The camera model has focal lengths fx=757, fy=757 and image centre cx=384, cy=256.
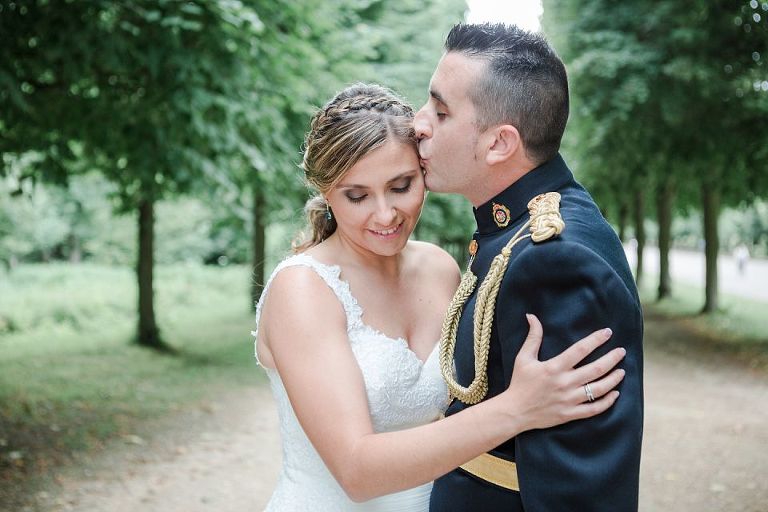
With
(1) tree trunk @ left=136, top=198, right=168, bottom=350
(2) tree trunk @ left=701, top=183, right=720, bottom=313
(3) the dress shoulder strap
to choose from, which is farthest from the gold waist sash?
(2) tree trunk @ left=701, top=183, right=720, bottom=313

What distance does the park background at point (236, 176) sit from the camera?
664 cm

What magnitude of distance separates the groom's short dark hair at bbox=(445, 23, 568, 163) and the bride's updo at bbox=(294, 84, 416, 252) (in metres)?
0.37

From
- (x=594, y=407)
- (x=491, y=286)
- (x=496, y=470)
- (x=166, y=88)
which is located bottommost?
(x=496, y=470)

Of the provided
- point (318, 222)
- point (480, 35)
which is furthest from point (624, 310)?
point (318, 222)

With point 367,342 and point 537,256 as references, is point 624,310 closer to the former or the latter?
point 537,256

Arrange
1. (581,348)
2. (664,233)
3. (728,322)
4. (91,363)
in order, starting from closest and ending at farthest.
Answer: (581,348)
(91,363)
(728,322)
(664,233)

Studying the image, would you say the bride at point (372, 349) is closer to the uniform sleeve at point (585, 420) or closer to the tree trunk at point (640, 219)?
the uniform sleeve at point (585, 420)

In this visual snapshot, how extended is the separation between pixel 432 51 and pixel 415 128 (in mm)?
17766

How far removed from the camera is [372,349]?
99.1 inches

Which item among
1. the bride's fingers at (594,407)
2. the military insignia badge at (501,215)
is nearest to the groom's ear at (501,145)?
the military insignia badge at (501,215)

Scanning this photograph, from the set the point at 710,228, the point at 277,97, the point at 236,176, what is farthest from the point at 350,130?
the point at 710,228

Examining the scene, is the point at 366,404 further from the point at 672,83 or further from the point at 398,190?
the point at 672,83

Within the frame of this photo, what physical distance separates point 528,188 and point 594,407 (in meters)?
0.69

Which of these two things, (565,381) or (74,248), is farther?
(74,248)
